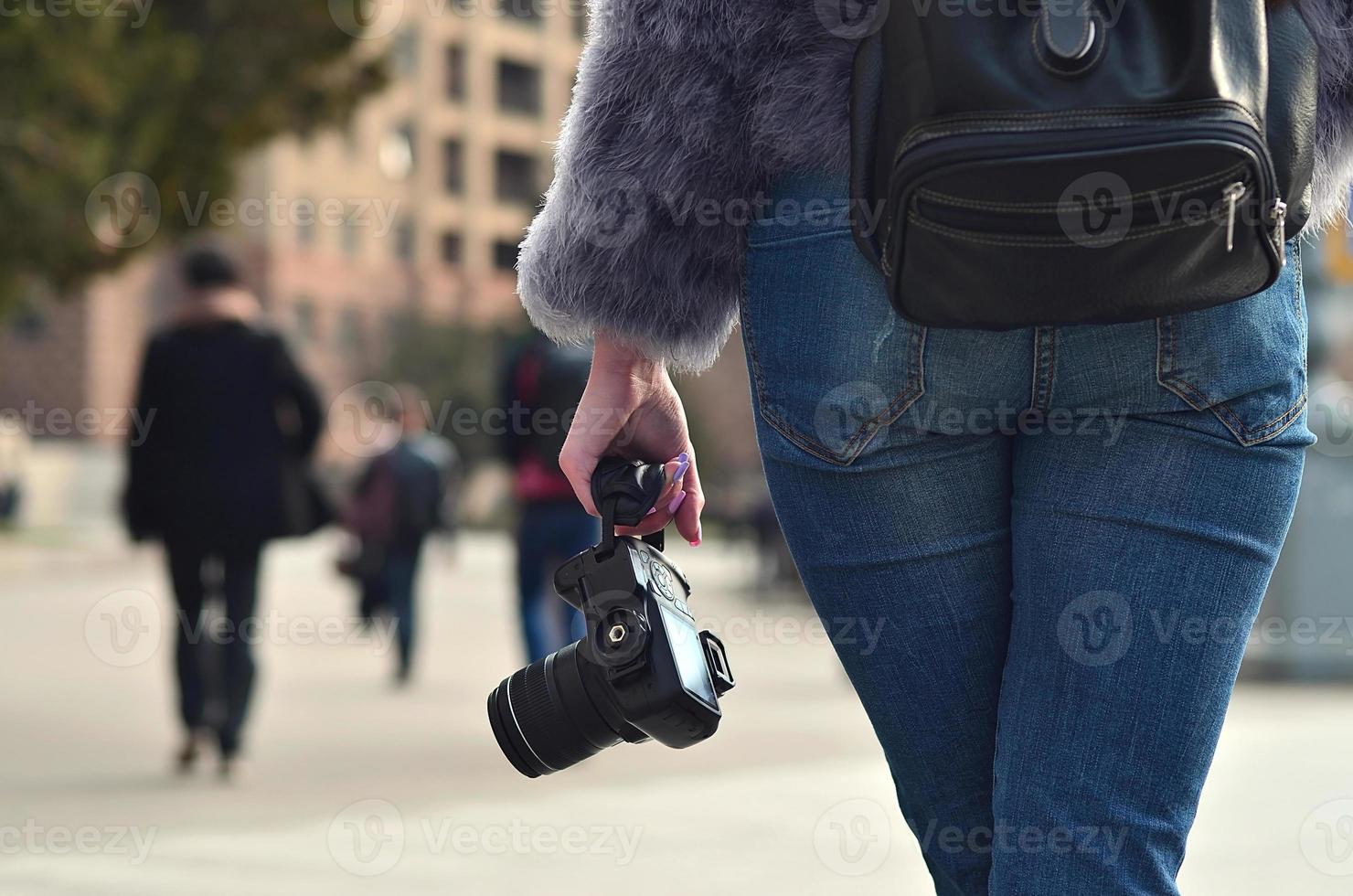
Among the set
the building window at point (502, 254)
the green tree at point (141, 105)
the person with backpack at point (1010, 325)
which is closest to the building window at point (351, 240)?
the building window at point (502, 254)

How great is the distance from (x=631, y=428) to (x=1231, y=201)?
79cm

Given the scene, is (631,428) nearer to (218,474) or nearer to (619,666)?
(619,666)

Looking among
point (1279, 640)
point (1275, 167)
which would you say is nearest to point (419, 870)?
point (1275, 167)

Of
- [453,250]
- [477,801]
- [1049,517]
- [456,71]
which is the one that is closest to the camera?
[1049,517]

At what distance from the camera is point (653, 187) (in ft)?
6.21

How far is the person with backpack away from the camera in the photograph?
1514 mm

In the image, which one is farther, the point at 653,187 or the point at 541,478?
the point at 541,478

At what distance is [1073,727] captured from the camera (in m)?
1.71

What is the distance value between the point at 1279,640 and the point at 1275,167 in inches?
344

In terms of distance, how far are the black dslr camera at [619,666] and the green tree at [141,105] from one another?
12570 mm

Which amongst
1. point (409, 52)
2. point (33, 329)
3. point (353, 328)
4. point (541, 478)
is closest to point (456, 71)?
point (409, 52)

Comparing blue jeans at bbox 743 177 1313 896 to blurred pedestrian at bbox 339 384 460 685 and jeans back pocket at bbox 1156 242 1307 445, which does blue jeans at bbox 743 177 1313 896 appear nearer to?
jeans back pocket at bbox 1156 242 1307 445

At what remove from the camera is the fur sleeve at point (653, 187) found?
187cm

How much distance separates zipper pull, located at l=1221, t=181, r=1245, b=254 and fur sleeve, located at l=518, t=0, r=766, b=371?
21.4 inches
